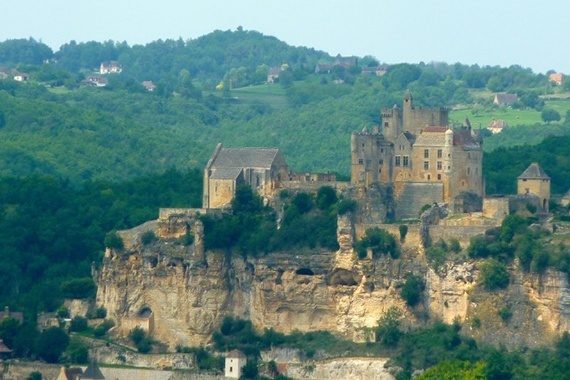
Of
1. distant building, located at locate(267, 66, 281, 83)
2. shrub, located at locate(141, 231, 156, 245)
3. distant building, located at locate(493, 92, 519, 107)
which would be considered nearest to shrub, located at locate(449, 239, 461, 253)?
shrub, located at locate(141, 231, 156, 245)

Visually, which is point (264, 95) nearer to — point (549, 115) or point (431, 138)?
point (549, 115)

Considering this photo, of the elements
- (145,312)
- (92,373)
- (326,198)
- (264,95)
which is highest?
(264,95)

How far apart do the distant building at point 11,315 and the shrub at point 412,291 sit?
13.7m

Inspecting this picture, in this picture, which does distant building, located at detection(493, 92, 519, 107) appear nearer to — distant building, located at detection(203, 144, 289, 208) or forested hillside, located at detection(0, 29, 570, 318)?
forested hillside, located at detection(0, 29, 570, 318)

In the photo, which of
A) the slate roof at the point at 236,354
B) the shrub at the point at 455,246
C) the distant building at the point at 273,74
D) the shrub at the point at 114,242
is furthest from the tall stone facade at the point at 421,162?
the distant building at the point at 273,74

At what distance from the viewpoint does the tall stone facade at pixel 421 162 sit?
304 ft

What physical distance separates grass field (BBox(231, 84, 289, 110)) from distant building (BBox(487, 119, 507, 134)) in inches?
730

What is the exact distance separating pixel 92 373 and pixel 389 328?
9.42 metres

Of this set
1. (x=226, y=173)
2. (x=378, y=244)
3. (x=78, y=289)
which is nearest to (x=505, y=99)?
(x=78, y=289)

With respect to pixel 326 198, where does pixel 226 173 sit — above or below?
above

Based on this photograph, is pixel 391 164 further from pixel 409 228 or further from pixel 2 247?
pixel 2 247

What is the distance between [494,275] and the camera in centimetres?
8794

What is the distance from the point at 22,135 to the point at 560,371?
55398mm

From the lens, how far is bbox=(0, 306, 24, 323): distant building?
95.6 m
